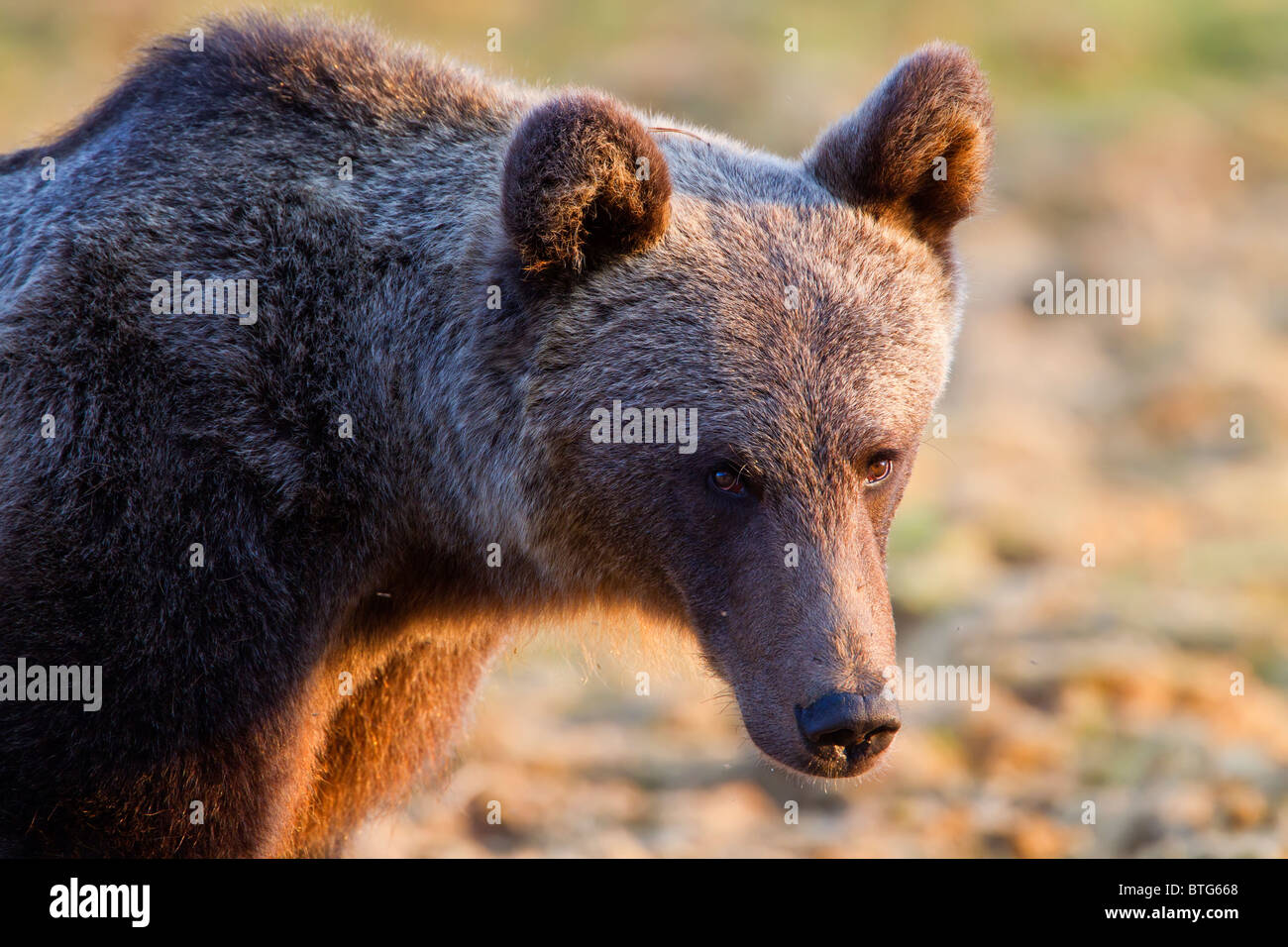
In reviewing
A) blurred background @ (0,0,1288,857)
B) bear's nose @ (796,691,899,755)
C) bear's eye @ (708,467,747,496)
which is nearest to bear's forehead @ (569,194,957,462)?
bear's eye @ (708,467,747,496)

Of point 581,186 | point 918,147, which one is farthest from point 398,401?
point 918,147

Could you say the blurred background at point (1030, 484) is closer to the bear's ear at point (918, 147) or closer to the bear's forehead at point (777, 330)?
the bear's ear at point (918, 147)

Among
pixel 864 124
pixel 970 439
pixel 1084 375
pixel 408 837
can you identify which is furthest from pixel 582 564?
pixel 1084 375

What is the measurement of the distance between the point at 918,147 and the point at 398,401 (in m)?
2.23

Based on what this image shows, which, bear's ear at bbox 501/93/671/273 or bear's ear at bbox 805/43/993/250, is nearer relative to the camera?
bear's ear at bbox 501/93/671/273

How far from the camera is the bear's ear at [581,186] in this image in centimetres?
465

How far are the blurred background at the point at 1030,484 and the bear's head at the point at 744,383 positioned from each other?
1.84ft

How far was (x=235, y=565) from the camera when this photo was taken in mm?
4707

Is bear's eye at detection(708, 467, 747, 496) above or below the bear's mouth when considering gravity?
above

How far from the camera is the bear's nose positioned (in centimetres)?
452

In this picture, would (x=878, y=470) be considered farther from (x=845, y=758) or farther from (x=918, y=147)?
(x=918, y=147)

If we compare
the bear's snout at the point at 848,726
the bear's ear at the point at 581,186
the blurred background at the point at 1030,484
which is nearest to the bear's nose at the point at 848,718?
the bear's snout at the point at 848,726

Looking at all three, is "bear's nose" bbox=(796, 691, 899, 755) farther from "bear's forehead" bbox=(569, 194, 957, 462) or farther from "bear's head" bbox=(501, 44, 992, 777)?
"bear's forehead" bbox=(569, 194, 957, 462)

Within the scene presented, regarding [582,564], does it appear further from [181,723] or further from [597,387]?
[181,723]
